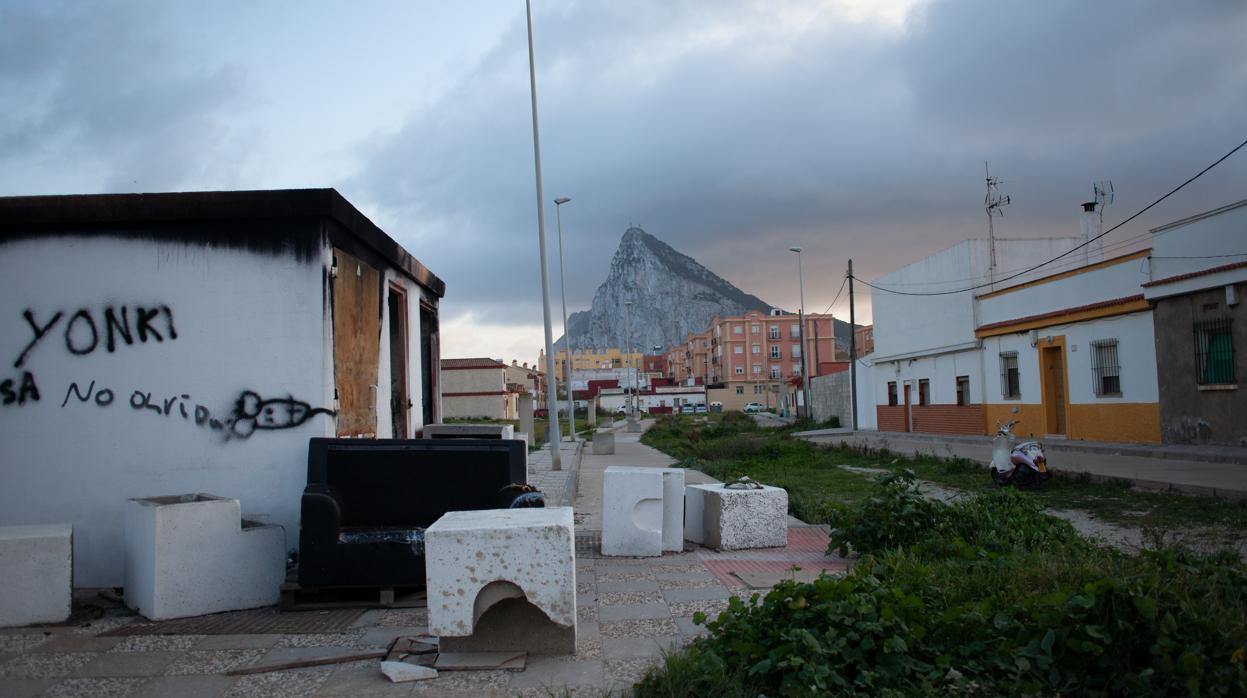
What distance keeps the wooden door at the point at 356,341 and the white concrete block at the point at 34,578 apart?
7.64 feet

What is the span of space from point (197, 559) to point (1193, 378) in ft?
66.2

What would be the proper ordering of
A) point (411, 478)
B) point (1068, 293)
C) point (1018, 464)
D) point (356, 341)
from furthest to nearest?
1. point (1068, 293)
2. point (1018, 464)
3. point (356, 341)
4. point (411, 478)

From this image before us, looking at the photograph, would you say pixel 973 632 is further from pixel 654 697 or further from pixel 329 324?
pixel 329 324

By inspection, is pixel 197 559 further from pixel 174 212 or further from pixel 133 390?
pixel 174 212

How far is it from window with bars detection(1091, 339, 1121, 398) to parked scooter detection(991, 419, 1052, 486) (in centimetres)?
988

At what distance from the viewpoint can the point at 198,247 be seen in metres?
7.51

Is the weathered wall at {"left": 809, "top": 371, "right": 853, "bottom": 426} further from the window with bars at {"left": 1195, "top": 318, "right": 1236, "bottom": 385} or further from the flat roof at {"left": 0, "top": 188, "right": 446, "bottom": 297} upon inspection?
the flat roof at {"left": 0, "top": 188, "right": 446, "bottom": 297}

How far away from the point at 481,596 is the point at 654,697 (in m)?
1.29

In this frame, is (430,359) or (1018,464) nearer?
(430,359)

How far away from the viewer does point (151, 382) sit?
7.41 m

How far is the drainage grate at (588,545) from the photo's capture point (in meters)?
8.32

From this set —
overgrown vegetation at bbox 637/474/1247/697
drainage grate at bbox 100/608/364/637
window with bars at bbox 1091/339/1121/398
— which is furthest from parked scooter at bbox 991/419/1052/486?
drainage grate at bbox 100/608/364/637

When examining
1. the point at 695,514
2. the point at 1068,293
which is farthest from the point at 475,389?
the point at 695,514

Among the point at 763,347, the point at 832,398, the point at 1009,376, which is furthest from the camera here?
the point at 763,347
